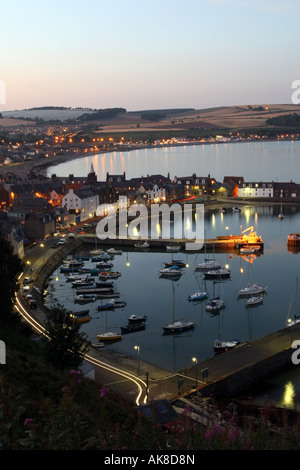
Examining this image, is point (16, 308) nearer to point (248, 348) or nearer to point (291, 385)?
point (248, 348)

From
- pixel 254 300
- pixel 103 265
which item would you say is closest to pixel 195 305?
pixel 254 300

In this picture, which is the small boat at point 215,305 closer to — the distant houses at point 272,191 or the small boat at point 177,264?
the small boat at point 177,264

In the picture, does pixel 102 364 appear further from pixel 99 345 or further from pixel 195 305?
pixel 195 305

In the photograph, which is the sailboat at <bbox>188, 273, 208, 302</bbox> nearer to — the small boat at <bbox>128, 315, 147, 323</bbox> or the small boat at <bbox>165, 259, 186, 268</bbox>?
the small boat at <bbox>128, 315, 147, 323</bbox>

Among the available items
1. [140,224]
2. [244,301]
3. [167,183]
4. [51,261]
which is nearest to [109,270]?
[51,261]

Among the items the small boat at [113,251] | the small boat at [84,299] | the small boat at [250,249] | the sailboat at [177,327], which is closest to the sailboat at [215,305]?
the sailboat at [177,327]
